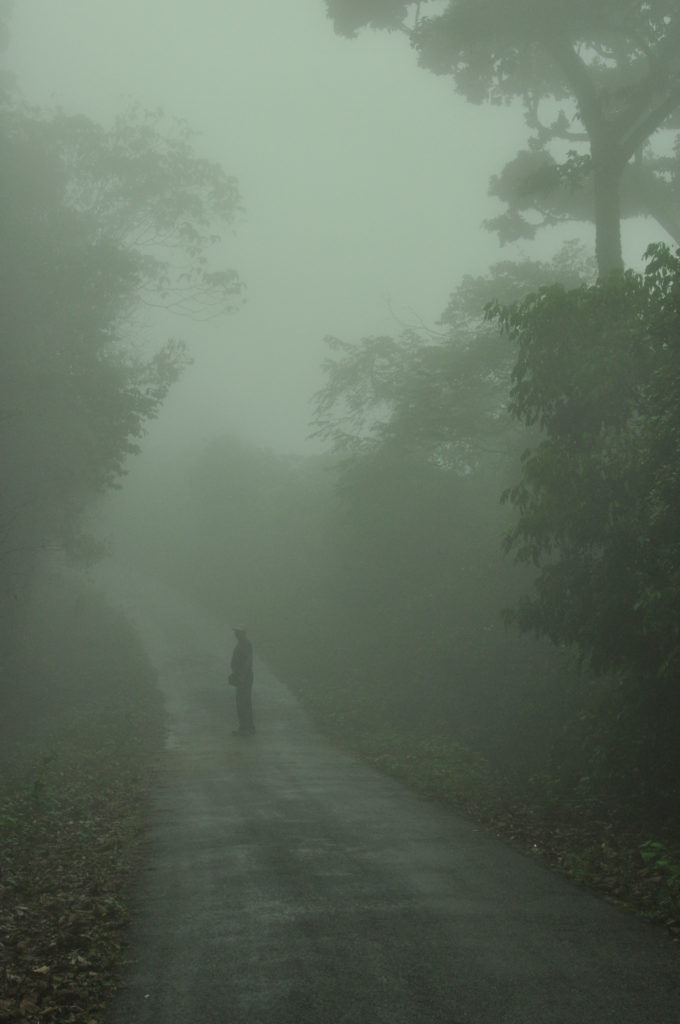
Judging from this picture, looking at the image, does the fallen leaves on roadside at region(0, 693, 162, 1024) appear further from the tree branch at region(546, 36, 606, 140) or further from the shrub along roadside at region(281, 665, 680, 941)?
the tree branch at region(546, 36, 606, 140)

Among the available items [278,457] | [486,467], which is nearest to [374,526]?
[486,467]

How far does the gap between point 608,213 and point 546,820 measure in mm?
11477

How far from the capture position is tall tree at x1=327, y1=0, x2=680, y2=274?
1670 cm

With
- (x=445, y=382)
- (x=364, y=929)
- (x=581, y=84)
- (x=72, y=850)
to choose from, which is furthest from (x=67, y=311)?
(x=364, y=929)

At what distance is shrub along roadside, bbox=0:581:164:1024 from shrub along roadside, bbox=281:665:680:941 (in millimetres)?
3912

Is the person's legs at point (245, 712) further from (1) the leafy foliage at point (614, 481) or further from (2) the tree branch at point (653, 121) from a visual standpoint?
(2) the tree branch at point (653, 121)

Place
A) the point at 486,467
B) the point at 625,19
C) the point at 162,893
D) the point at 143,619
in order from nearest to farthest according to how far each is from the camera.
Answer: the point at 162,893 < the point at 625,19 < the point at 486,467 < the point at 143,619

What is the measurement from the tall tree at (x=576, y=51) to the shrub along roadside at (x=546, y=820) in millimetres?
9079

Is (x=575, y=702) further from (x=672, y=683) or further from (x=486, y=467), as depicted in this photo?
(x=486, y=467)

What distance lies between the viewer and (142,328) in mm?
31516

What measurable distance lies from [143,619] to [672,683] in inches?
1142

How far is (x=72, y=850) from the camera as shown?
9.85 m

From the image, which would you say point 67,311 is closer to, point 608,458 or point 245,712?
point 245,712

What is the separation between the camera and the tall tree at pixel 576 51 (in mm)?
16703
